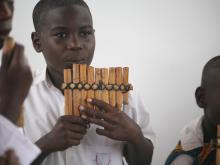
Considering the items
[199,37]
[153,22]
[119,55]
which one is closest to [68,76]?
[119,55]

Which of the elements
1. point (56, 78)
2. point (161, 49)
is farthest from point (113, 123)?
point (161, 49)

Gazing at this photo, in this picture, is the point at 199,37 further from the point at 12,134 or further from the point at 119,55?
the point at 12,134

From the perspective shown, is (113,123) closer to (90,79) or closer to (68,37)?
(90,79)

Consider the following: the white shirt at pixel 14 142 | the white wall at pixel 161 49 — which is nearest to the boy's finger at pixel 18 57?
the white shirt at pixel 14 142

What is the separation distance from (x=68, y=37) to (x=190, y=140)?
31.0 inches

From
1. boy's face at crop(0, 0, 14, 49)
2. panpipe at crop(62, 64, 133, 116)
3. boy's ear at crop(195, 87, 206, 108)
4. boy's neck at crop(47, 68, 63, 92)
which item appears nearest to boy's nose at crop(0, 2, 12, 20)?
boy's face at crop(0, 0, 14, 49)

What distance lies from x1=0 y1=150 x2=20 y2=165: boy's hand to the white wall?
6.25 ft

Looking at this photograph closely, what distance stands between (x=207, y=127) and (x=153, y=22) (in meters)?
1.18


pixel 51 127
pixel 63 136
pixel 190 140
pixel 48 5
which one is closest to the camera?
pixel 63 136

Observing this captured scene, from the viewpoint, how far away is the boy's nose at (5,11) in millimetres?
845

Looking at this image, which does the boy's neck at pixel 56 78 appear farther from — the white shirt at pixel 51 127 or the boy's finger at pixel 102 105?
the boy's finger at pixel 102 105

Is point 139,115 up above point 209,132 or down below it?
above

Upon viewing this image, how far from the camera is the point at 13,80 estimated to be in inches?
32.9

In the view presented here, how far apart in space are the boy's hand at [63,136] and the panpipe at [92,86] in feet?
0.15
